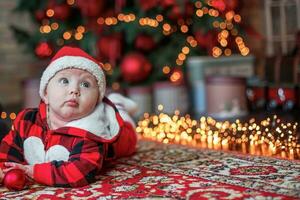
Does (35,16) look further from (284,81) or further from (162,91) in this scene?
(284,81)

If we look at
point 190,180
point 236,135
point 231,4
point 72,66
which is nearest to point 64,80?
point 72,66

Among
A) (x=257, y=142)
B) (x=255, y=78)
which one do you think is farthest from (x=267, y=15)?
(x=257, y=142)

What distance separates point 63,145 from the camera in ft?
5.34

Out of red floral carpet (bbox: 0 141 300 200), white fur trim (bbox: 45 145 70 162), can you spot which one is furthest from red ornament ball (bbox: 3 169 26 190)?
white fur trim (bbox: 45 145 70 162)

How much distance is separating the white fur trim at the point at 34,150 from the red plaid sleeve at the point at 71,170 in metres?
0.10

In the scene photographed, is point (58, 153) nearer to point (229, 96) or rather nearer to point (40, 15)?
point (229, 96)

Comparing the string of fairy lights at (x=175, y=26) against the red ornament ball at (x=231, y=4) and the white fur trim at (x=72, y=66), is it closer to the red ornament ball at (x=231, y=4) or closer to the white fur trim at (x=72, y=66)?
the red ornament ball at (x=231, y=4)

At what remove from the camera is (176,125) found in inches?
98.5

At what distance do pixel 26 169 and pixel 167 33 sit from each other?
2015mm

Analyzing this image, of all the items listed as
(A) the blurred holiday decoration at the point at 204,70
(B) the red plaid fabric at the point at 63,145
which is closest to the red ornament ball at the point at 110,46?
(A) the blurred holiday decoration at the point at 204,70

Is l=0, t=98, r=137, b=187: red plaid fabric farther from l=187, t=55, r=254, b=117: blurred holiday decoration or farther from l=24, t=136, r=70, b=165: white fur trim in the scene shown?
l=187, t=55, r=254, b=117: blurred holiday decoration

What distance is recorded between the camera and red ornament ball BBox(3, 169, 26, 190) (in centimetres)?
150

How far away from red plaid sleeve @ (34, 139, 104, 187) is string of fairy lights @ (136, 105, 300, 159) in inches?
27.5

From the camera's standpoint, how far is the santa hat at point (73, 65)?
5.39 feet
